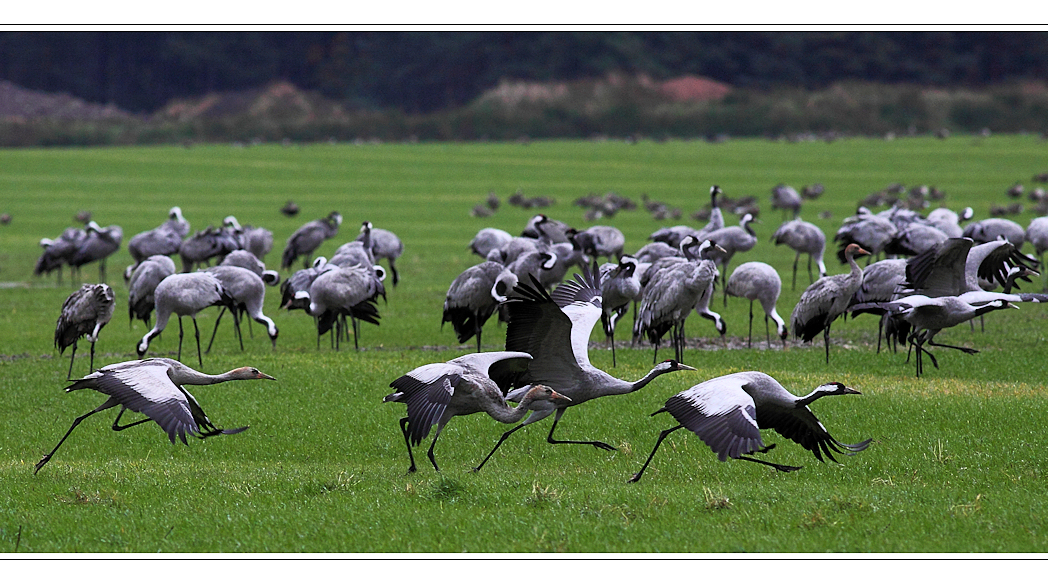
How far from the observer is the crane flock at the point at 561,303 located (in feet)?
28.7

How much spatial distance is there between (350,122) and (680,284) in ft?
206

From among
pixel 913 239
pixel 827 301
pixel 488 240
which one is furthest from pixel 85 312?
pixel 913 239

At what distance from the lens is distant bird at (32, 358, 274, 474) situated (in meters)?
8.36

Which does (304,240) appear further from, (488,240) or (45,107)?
(45,107)

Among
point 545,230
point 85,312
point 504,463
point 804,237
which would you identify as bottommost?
point 504,463

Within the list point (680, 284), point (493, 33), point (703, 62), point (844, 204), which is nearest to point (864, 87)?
point (703, 62)

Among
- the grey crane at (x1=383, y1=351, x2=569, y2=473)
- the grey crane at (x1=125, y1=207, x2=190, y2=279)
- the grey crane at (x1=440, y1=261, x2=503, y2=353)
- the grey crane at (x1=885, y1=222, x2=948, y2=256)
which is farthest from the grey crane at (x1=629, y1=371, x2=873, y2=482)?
the grey crane at (x1=125, y1=207, x2=190, y2=279)

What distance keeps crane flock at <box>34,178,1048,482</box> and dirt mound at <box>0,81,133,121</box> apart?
49671 millimetres

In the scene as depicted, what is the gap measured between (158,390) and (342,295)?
7.43 m

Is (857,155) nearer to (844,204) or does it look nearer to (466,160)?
(844,204)

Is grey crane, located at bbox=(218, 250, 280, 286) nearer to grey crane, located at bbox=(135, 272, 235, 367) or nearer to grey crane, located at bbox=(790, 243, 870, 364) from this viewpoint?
grey crane, located at bbox=(135, 272, 235, 367)

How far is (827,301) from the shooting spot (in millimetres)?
14711

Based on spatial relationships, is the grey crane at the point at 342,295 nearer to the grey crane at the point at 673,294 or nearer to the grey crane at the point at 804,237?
the grey crane at the point at 673,294

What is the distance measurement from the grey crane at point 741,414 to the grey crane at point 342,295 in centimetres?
784
